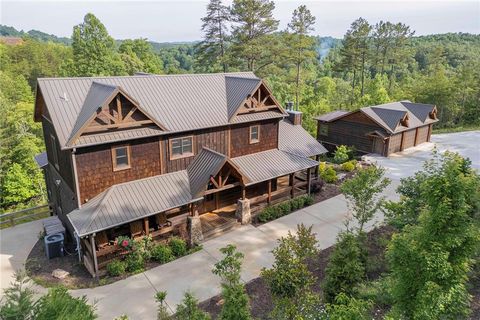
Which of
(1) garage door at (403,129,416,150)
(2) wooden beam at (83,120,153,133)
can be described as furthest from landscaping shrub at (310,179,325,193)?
(1) garage door at (403,129,416,150)

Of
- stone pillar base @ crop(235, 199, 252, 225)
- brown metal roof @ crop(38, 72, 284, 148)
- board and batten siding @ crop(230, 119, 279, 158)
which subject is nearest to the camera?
brown metal roof @ crop(38, 72, 284, 148)

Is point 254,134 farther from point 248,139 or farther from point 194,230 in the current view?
point 194,230

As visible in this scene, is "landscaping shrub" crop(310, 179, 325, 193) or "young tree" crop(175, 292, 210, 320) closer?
"young tree" crop(175, 292, 210, 320)

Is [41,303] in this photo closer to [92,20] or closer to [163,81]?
[163,81]

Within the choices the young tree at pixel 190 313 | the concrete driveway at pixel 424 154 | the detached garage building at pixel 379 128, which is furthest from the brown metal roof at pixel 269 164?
the detached garage building at pixel 379 128

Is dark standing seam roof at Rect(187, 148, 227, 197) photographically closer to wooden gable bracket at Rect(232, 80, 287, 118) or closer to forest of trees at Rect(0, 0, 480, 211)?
wooden gable bracket at Rect(232, 80, 287, 118)

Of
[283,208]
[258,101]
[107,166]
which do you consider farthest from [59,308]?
[258,101]

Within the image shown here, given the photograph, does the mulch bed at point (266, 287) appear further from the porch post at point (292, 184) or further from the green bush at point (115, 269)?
the porch post at point (292, 184)
